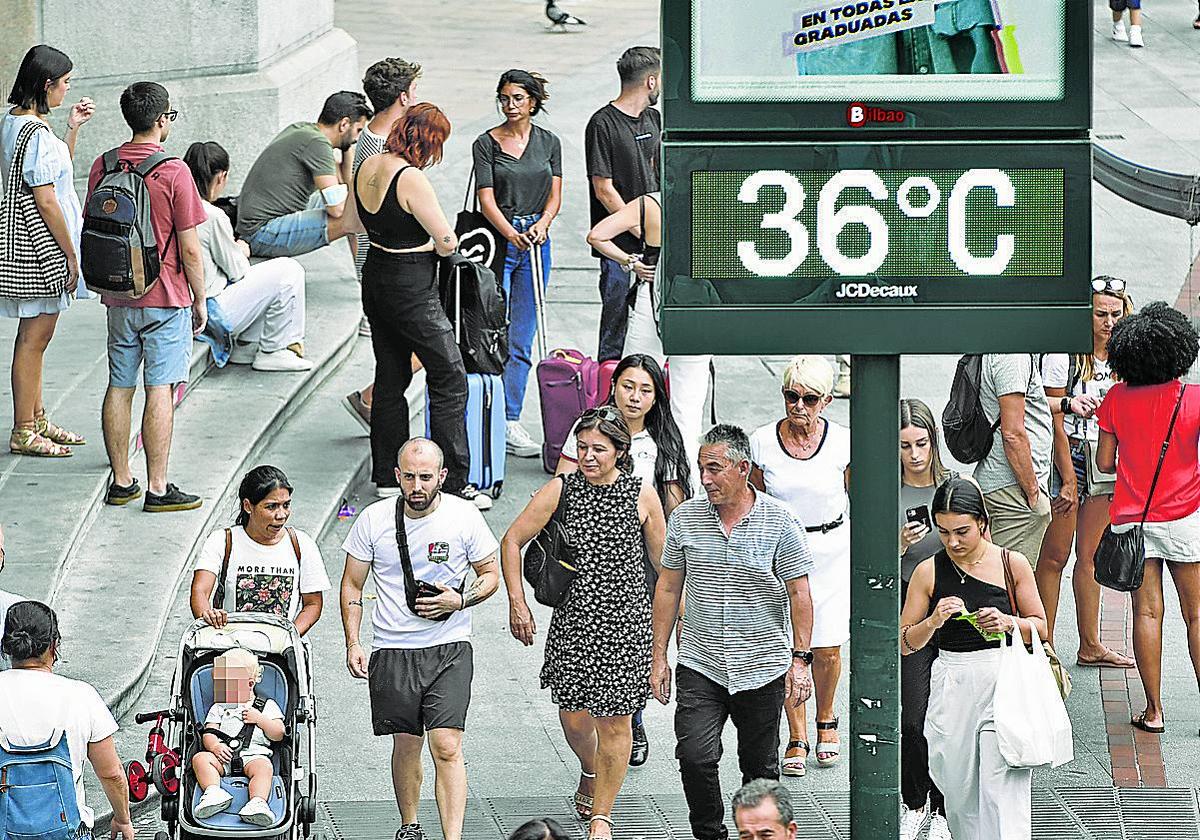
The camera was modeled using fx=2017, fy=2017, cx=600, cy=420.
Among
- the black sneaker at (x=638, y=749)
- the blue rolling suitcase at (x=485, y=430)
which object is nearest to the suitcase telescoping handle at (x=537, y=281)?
the blue rolling suitcase at (x=485, y=430)

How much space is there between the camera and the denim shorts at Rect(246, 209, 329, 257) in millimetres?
13898

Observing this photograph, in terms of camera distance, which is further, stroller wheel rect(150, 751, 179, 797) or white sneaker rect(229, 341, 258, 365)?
white sneaker rect(229, 341, 258, 365)

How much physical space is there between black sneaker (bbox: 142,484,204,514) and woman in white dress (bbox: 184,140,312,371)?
2.14 metres

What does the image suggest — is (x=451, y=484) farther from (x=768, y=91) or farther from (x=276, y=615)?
(x=768, y=91)

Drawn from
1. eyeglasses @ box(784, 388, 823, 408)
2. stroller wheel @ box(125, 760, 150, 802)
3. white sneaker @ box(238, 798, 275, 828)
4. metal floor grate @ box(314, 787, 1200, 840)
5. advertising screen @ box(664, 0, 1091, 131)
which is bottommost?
metal floor grate @ box(314, 787, 1200, 840)

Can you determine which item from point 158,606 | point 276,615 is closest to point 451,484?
point 158,606

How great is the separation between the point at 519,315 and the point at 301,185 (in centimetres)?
229

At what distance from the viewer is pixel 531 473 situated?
12.5 metres

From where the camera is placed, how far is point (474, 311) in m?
11.5

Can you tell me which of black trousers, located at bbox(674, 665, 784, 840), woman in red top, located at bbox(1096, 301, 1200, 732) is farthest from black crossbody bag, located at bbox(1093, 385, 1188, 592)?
black trousers, located at bbox(674, 665, 784, 840)

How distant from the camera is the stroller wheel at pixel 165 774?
24.8 feet

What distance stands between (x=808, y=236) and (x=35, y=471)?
6272 mm

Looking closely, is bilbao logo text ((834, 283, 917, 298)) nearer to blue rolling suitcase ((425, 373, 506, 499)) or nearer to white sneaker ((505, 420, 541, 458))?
blue rolling suitcase ((425, 373, 506, 499))

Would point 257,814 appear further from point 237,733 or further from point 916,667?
point 916,667
